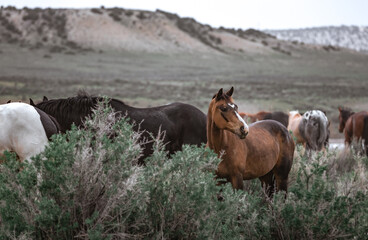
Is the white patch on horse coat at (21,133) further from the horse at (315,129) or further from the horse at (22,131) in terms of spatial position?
the horse at (315,129)

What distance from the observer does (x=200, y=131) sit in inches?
308

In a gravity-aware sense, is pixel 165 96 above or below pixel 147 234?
below

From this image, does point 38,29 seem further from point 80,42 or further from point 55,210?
point 55,210

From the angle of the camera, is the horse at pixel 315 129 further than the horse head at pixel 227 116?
Yes

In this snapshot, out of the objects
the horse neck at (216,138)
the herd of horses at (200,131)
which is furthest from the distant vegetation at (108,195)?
the horse neck at (216,138)

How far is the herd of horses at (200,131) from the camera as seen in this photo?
16.7 feet

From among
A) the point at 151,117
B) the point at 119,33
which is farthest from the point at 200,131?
the point at 119,33

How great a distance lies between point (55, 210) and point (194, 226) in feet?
3.90

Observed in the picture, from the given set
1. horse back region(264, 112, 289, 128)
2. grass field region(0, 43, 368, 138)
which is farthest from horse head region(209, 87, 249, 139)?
grass field region(0, 43, 368, 138)

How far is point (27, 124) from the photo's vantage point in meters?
5.11

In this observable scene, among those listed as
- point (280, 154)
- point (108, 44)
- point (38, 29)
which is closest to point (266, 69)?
point (108, 44)

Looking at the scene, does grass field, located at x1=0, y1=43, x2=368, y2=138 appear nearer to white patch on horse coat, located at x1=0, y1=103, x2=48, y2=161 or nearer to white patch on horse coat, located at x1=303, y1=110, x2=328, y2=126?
white patch on horse coat, located at x1=303, y1=110, x2=328, y2=126

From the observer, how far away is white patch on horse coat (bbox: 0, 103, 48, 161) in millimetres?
5012

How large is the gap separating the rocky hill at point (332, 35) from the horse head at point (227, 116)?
175849mm
